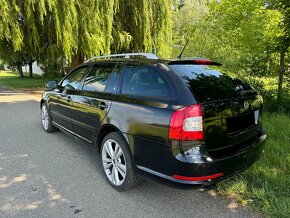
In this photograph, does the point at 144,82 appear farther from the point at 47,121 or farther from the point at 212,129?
the point at 47,121

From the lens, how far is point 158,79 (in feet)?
9.60

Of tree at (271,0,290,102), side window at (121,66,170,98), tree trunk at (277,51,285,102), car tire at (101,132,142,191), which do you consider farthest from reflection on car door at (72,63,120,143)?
tree trunk at (277,51,285,102)

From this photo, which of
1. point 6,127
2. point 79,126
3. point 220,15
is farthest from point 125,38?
point 79,126

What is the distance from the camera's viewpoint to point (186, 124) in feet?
8.16

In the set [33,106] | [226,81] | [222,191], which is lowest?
[222,191]

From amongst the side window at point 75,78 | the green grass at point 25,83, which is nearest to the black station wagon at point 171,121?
the side window at point 75,78

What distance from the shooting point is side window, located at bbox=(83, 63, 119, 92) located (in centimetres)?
353

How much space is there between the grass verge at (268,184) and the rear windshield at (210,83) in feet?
3.54

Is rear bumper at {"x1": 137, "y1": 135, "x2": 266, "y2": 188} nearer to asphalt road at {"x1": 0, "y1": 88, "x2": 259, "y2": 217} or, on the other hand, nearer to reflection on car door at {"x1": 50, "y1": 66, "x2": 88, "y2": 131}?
asphalt road at {"x1": 0, "y1": 88, "x2": 259, "y2": 217}

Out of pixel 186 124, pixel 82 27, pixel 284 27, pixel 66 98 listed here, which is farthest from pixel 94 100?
pixel 82 27

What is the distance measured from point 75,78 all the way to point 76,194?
2.15 meters

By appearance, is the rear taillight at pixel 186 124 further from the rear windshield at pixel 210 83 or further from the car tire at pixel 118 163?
the car tire at pixel 118 163

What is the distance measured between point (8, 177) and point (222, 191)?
2860mm

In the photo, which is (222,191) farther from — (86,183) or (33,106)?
(33,106)
